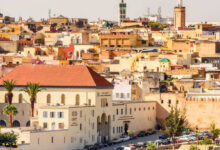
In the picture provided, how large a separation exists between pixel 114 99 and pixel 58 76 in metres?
9.15

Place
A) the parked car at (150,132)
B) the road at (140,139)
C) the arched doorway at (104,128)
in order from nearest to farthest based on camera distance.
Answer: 1. the road at (140,139)
2. the arched doorway at (104,128)
3. the parked car at (150,132)

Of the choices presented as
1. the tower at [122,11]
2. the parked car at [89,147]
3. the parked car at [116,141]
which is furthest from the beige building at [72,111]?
the tower at [122,11]

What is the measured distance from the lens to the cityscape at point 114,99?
7419 cm

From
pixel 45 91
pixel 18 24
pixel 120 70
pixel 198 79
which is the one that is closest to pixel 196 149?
pixel 45 91

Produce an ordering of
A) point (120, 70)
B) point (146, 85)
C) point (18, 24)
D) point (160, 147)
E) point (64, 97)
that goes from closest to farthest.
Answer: point (160, 147), point (64, 97), point (146, 85), point (120, 70), point (18, 24)

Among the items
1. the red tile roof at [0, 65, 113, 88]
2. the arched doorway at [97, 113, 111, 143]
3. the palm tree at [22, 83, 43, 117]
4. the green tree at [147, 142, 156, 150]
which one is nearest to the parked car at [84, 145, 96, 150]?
the arched doorway at [97, 113, 111, 143]

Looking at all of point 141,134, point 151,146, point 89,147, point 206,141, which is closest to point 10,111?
point 89,147

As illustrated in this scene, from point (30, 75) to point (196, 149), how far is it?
18.3m

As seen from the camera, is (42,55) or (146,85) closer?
(146,85)

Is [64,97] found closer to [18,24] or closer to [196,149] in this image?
[196,149]

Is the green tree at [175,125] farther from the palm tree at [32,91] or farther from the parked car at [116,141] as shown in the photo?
the palm tree at [32,91]

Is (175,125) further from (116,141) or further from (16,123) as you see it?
(16,123)

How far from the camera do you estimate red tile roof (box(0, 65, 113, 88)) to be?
7962 centimetres

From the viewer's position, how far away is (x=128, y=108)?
8319 centimetres
